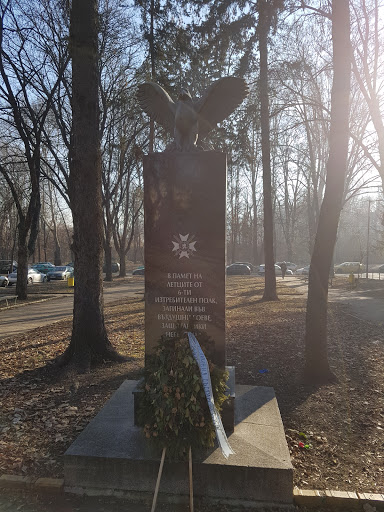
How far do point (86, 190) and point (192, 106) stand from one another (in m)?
3.19

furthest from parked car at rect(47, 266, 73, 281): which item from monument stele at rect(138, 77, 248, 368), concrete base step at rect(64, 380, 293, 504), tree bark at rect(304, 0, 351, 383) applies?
concrete base step at rect(64, 380, 293, 504)

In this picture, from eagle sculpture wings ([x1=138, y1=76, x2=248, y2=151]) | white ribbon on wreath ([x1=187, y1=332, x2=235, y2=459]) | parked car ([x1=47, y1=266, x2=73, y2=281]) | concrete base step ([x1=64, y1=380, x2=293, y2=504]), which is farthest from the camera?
parked car ([x1=47, y1=266, x2=73, y2=281])

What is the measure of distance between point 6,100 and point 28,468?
15396mm

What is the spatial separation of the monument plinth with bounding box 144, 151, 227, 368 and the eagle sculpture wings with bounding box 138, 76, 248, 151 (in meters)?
0.35

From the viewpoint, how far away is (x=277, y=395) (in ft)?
17.4

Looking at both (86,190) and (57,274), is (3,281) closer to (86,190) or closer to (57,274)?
(57,274)

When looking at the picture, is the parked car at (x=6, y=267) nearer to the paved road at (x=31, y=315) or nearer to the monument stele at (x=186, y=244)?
the paved road at (x=31, y=315)

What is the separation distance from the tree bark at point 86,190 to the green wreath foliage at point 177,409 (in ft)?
12.3

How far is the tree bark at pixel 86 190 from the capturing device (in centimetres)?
669

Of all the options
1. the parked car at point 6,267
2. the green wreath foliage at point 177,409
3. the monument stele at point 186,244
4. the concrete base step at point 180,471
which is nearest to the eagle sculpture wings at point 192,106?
the monument stele at point 186,244

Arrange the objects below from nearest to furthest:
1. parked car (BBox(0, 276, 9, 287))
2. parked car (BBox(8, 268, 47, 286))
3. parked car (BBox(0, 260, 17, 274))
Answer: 1. parked car (BBox(0, 276, 9, 287))
2. parked car (BBox(8, 268, 47, 286))
3. parked car (BBox(0, 260, 17, 274))

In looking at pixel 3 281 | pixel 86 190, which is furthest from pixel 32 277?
pixel 86 190

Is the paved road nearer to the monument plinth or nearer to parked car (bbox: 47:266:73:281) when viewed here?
the monument plinth

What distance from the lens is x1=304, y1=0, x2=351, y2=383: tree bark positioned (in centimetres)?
573
